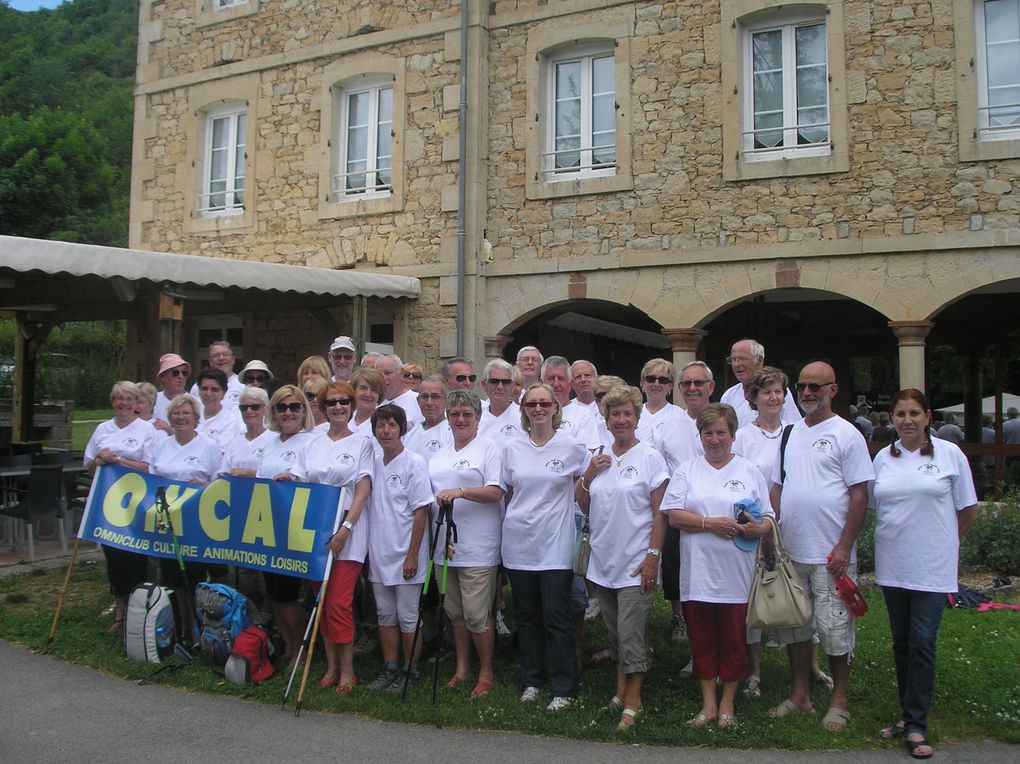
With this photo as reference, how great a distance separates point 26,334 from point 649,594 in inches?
436

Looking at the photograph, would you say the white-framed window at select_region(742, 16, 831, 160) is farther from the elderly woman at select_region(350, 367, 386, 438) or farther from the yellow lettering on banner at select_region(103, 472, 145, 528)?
the yellow lettering on banner at select_region(103, 472, 145, 528)

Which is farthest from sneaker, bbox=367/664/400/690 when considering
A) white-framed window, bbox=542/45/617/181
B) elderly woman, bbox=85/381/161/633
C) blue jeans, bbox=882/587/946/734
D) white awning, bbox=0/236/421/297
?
white-framed window, bbox=542/45/617/181

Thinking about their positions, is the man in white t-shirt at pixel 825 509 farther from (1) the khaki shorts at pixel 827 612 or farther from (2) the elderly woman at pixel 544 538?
(2) the elderly woman at pixel 544 538

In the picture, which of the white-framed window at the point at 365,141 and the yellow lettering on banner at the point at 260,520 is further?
the white-framed window at the point at 365,141

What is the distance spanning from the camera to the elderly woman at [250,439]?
584cm

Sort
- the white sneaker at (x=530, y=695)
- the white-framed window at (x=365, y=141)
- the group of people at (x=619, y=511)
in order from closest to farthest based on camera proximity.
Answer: the group of people at (x=619, y=511) → the white sneaker at (x=530, y=695) → the white-framed window at (x=365, y=141)

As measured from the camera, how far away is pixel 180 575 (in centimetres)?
624

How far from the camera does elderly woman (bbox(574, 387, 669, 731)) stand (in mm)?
4746

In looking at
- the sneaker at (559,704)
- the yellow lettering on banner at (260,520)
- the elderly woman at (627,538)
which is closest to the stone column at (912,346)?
the elderly woman at (627,538)

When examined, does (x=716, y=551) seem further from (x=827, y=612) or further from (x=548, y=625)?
(x=548, y=625)

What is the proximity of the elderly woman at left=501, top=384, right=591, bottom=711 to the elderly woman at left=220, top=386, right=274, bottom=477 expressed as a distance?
1.76 metres

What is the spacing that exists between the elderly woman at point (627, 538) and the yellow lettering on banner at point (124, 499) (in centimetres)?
323

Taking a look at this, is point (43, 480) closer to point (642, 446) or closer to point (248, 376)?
point (248, 376)

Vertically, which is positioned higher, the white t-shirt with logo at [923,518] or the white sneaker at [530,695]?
the white t-shirt with logo at [923,518]
